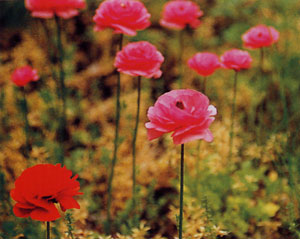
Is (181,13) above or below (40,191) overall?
above

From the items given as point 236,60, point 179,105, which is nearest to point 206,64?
point 236,60

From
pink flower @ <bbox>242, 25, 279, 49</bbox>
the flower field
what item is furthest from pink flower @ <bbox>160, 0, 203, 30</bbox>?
pink flower @ <bbox>242, 25, 279, 49</bbox>

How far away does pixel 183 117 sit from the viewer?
0.82 m

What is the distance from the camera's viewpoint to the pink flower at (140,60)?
1223mm

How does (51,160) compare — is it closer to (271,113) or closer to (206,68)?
(206,68)

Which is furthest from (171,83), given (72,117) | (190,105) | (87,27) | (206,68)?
(190,105)

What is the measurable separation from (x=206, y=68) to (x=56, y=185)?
31.0 inches

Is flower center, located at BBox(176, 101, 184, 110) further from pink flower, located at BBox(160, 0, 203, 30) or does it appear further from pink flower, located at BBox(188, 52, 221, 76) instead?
pink flower, located at BBox(160, 0, 203, 30)

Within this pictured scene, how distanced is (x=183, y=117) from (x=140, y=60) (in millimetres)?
447

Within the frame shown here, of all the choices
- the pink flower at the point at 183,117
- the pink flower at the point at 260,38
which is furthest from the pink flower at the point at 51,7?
the pink flower at the point at 183,117

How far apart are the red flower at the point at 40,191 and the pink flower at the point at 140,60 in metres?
0.47

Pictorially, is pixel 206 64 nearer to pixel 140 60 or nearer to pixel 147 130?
pixel 140 60

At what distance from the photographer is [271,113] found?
222 centimetres

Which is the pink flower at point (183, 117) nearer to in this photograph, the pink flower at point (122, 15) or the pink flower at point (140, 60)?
the pink flower at point (140, 60)
